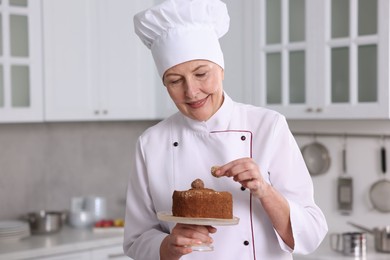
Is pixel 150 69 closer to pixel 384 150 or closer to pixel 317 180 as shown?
pixel 317 180

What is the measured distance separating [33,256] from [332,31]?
76.5 inches

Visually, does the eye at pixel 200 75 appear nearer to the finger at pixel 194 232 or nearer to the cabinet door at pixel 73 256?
the finger at pixel 194 232

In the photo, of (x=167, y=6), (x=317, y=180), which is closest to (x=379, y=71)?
(x=317, y=180)

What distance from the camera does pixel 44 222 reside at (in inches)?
152

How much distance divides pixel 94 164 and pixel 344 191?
1.65 metres

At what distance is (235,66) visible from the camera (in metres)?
4.01

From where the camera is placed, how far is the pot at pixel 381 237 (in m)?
3.43

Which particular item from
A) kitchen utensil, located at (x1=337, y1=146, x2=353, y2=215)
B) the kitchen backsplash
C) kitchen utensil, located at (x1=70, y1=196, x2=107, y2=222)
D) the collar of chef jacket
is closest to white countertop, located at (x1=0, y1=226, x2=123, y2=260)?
kitchen utensil, located at (x1=70, y1=196, x2=107, y2=222)

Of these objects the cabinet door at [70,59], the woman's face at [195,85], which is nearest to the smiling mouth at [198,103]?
the woman's face at [195,85]

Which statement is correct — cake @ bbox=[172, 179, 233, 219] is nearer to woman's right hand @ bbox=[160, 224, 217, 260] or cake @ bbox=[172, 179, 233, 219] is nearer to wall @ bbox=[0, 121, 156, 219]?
woman's right hand @ bbox=[160, 224, 217, 260]

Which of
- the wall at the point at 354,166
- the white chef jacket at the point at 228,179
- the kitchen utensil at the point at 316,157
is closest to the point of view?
the white chef jacket at the point at 228,179

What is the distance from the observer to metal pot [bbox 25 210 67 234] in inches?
152

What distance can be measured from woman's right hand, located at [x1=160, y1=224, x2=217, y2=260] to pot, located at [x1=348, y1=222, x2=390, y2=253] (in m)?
2.00

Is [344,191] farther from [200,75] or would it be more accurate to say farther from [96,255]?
[200,75]
